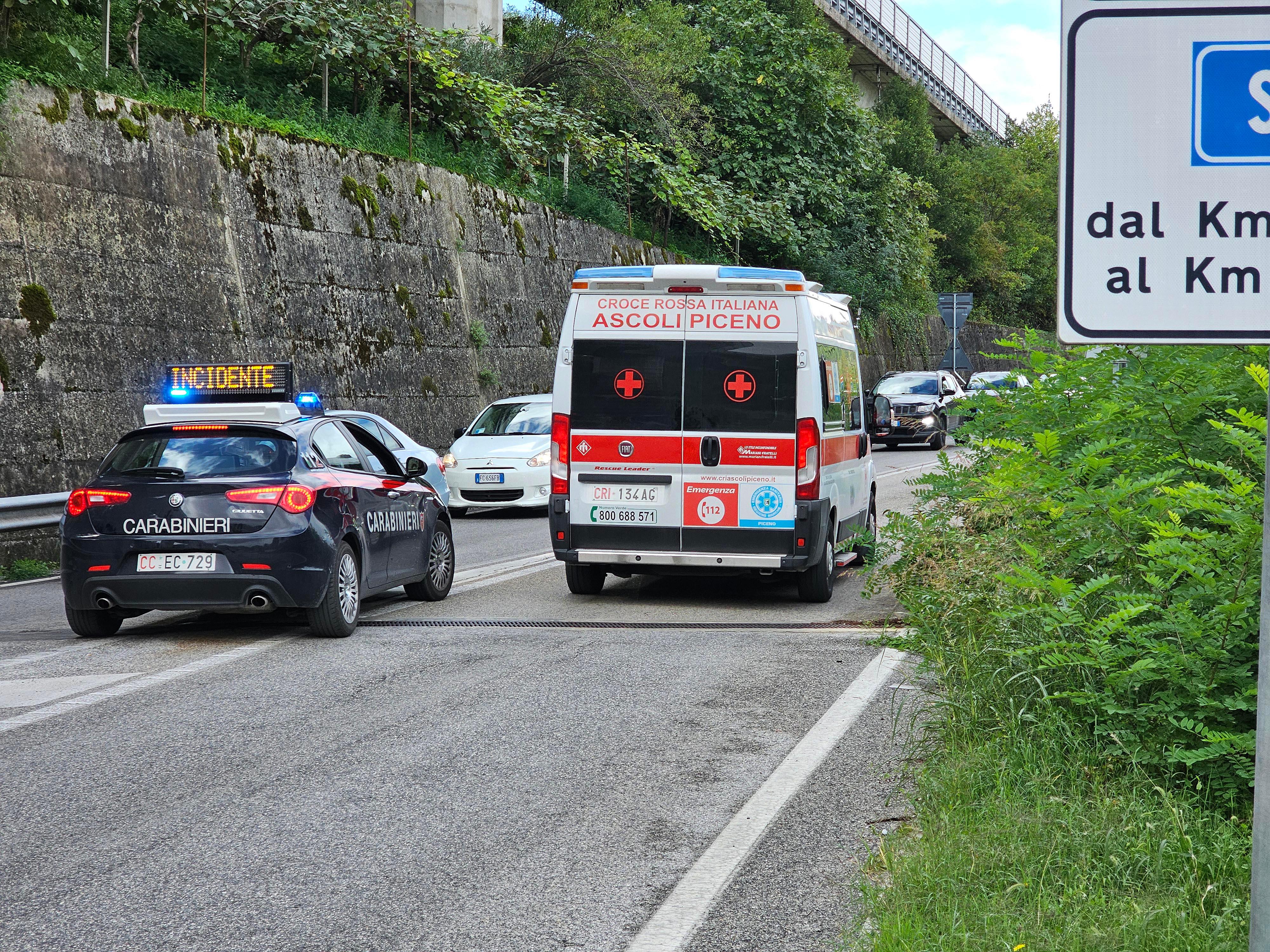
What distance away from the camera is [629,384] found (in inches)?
430

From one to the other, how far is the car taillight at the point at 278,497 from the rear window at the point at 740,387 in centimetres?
310

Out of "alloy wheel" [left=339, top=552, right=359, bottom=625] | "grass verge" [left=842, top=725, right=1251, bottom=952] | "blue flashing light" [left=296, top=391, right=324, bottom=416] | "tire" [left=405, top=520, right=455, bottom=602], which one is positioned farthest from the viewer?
"tire" [left=405, top=520, right=455, bottom=602]

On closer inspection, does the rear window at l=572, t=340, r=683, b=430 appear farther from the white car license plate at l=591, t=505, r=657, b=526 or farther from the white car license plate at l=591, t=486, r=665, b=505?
the white car license plate at l=591, t=505, r=657, b=526

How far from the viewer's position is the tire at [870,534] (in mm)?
10398

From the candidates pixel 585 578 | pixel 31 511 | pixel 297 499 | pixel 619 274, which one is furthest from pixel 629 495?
pixel 31 511

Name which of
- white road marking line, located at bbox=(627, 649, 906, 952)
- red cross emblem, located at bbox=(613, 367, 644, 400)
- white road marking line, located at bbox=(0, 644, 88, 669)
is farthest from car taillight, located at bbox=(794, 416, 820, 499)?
white road marking line, located at bbox=(0, 644, 88, 669)

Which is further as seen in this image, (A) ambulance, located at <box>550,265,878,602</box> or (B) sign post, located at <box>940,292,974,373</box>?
(B) sign post, located at <box>940,292,974,373</box>

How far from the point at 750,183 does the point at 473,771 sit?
36407 mm

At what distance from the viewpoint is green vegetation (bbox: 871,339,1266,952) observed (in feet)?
12.7

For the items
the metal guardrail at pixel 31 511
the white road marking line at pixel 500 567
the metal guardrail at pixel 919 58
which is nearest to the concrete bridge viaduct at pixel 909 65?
the metal guardrail at pixel 919 58

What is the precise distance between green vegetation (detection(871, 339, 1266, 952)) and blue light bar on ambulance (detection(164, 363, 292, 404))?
489cm

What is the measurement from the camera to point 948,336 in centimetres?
6347

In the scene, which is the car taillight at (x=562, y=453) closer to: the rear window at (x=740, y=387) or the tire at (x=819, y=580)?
the rear window at (x=740, y=387)

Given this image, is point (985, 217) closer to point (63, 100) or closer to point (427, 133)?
point (427, 133)
